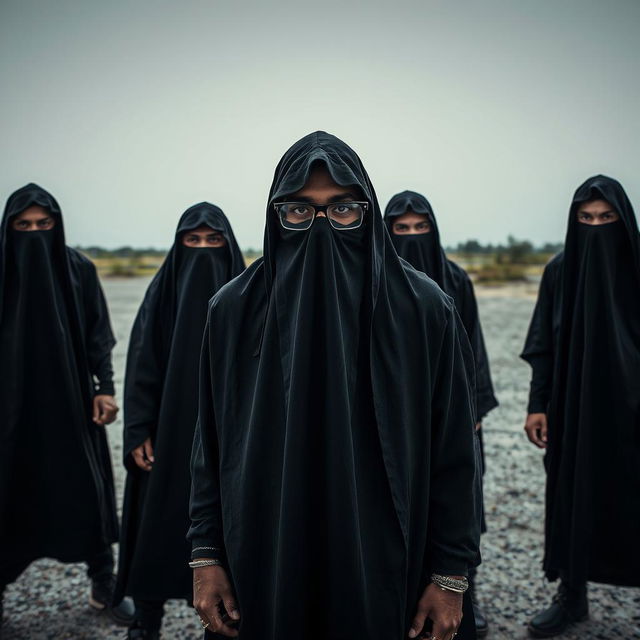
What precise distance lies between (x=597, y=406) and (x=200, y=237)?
282cm

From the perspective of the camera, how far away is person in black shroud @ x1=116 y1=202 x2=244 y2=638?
320 centimetres

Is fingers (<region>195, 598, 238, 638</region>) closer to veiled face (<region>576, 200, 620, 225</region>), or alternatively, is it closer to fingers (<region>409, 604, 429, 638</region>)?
fingers (<region>409, 604, 429, 638</region>)

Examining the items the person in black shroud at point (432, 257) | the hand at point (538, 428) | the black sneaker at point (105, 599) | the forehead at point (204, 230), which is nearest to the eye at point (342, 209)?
the forehead at point (204, 230)

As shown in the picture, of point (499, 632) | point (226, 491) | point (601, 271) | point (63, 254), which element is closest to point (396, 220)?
point (601, 271)

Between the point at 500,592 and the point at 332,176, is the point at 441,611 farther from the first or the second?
the point at 500,592

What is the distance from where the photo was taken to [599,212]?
11.4ft

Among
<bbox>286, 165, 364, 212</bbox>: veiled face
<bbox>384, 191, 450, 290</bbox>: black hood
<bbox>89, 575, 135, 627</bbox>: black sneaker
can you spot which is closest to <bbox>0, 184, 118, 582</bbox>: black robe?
<bbox>89, 575, 135, 627</bbox>: black sneaker

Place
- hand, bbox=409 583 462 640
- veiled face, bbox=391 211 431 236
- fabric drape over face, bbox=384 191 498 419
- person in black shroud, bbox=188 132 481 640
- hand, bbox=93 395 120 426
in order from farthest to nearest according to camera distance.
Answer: veiled face, bbox=391 211 431 236 < fabric drape over face, bbox=384 191 498 419 < hand, bbox=93 395 120 426 < hand, bbox=409 583 462 640 < person in black shroud, bbox=188 132 481 640

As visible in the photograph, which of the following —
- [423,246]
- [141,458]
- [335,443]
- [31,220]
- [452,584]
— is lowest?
[141,458]

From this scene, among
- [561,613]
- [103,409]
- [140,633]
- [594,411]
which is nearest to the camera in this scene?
[140,633]

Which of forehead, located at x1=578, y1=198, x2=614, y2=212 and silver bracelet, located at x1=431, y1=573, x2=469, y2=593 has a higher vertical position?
forehead, located at x1=578, y1=198, x2=614, y2=212

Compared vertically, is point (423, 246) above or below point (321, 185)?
below

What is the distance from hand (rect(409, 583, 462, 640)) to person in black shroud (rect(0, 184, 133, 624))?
2.63 metres

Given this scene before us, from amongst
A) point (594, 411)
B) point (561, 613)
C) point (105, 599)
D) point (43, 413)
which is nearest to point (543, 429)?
point (594, 411)
